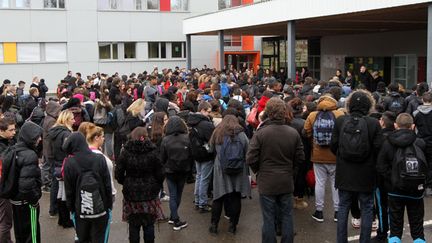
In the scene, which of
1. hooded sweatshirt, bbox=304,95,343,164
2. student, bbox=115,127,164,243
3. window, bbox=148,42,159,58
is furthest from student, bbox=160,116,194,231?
window, bbox=148,42,159,58

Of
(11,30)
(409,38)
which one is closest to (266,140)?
(409,38)

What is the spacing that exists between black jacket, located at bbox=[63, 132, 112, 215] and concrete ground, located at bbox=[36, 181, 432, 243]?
62.4 inches

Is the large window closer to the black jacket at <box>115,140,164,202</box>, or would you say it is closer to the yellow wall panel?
the yellow wall panel

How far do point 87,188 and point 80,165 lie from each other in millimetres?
259

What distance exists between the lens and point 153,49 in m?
32.7

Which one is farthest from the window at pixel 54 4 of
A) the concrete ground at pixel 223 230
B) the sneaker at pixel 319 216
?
the sneaker at pixel 319 216

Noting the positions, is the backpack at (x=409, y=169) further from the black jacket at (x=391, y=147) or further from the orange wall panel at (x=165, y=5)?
the orange wall panel at (x=165, y=5)

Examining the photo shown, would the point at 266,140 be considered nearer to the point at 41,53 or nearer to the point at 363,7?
the point at 363,7

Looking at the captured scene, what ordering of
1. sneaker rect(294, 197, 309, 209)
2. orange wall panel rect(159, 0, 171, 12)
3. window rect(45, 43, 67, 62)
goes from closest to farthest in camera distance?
1. sneaker rect(294, 197, 309, 209)
2. window rect(45, 43, 67, 62)
3. orange wall panel rect(159, 0, 171, 12)

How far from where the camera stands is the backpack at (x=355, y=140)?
5.57 m

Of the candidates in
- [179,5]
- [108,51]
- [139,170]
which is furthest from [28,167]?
[179,5]

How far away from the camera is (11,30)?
2873cm

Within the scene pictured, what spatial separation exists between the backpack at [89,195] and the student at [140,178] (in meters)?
0.53

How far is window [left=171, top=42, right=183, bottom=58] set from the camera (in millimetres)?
33156
